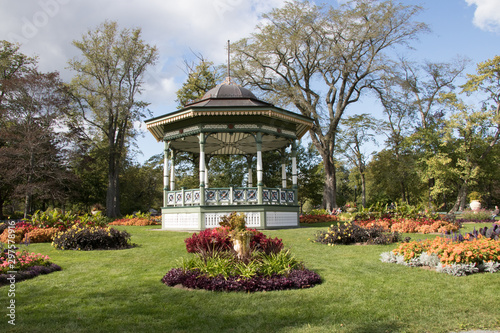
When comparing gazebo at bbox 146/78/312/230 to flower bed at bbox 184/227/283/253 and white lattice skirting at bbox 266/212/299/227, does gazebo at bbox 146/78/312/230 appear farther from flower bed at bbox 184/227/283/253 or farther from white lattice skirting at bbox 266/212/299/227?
flower bed at bbox 184/227/283/253

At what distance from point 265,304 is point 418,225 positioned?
10.3 m

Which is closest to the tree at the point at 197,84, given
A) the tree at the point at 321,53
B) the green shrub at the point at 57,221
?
the tree at the point at 321,53

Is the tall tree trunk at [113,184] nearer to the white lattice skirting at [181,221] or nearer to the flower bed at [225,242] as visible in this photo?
the white lattice skirting at [181,221]

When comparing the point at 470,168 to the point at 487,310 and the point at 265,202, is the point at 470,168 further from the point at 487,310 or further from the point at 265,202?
the point at 487,310

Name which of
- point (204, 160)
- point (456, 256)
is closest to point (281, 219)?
point (204, 160)

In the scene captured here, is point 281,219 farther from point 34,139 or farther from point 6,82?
point 6,82

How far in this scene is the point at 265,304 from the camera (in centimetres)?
524

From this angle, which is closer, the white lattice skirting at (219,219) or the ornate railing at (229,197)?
the white lattice skirting at (219,219)

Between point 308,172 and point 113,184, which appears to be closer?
point 113,184

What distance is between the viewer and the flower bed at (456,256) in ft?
22.2

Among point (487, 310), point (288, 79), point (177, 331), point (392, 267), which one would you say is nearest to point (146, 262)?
point (177, 331)

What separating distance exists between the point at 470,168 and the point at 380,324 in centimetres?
3847

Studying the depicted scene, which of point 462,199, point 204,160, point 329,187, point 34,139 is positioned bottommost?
point 462,199

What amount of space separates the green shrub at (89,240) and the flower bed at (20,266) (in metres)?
2.62
